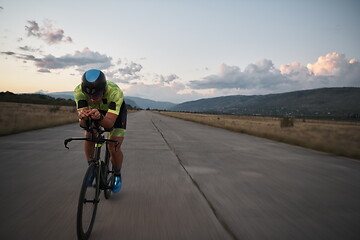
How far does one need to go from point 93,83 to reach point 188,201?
7.24 feet

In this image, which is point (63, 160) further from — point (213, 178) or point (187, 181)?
point (213, 178)

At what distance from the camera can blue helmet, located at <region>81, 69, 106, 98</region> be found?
8.80 feet

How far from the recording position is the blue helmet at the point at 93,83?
8.80ft

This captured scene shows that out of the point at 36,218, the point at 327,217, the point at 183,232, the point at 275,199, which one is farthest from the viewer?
the point at 275,199

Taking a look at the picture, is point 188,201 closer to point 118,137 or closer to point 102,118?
point 118,137

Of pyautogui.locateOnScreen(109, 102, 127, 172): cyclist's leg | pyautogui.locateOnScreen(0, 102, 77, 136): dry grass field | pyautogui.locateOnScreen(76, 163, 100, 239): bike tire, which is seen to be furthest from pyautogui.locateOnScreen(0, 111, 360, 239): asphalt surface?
pyautogui.locateOnScreen(0, 102, 77, 136): dry grass field

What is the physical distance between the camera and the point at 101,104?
3.26m

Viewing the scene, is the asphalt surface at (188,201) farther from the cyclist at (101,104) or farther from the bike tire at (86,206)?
the cyclist at (101,104)

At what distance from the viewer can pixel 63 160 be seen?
6.16 meters

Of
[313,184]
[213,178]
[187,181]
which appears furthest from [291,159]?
[187,181]

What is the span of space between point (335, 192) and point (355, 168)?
3033 mm

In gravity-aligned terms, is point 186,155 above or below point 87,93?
below

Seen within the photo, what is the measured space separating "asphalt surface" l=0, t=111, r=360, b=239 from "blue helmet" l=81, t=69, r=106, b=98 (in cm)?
154

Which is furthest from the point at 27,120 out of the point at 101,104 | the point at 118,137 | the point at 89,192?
the point at 89,192
